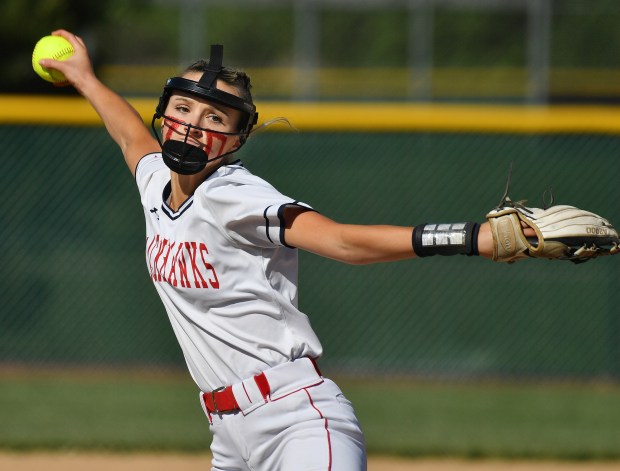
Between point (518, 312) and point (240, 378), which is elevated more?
point (240, 378)

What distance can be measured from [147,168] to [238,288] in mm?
894

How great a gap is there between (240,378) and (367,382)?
13.6 ft

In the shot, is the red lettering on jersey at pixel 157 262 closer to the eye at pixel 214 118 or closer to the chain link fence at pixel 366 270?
the eye at pixel 214 118

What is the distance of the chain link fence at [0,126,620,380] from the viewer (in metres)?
7.40

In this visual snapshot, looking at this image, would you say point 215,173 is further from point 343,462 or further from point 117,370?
point 117,370

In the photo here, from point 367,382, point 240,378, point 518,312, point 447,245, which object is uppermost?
point 447,245

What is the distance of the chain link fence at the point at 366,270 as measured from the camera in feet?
24.3

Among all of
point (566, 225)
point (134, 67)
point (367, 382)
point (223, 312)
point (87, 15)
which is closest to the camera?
point (566, 225)

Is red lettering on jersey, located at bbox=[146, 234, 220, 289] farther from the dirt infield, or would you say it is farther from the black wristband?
the dirt infield

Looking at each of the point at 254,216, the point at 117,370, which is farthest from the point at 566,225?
the point at 117,370

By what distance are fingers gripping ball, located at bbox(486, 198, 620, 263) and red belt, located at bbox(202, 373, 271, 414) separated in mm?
856

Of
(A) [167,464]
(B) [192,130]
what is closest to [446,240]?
(B) [192,130]

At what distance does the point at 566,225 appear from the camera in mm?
2783

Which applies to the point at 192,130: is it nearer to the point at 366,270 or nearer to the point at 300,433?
the point at 300,433
